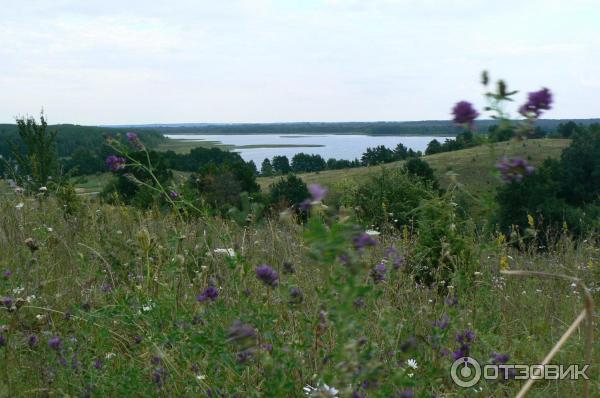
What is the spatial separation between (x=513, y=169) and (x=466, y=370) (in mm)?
1006

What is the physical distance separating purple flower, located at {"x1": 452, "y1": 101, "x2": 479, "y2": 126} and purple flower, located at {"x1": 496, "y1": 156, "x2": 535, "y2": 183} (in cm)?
18

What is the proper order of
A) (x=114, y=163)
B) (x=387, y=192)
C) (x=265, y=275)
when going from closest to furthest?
(x=265, y=275), (x=114, y=163), (x=387, y=192)

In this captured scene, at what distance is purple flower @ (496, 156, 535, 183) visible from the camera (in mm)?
1463

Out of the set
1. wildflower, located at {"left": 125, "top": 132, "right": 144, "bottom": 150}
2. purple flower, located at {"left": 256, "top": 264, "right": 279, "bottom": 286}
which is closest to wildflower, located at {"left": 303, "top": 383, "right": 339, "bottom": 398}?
purple flower, located at {"left": 256, "top": 264, "right": 279, "bottom": 286}

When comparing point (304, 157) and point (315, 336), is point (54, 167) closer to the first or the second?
point (315, 336)

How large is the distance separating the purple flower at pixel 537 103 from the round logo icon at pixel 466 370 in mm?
1028

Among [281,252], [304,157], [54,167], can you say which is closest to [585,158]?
[304,157]

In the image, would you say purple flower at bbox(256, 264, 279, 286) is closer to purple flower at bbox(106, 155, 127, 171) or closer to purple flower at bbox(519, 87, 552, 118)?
purple flower at bbox(519, 87, 552, 118)

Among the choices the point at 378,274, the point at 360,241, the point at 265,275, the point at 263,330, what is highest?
the point at 360,241

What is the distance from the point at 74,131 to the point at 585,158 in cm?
7473

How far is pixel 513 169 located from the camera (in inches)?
58.3

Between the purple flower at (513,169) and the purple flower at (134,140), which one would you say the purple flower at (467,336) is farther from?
the purple flower at (134,140)

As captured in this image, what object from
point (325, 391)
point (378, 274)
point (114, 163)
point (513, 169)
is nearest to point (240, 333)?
point (325, 391)

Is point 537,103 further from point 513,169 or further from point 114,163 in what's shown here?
point 114,163
